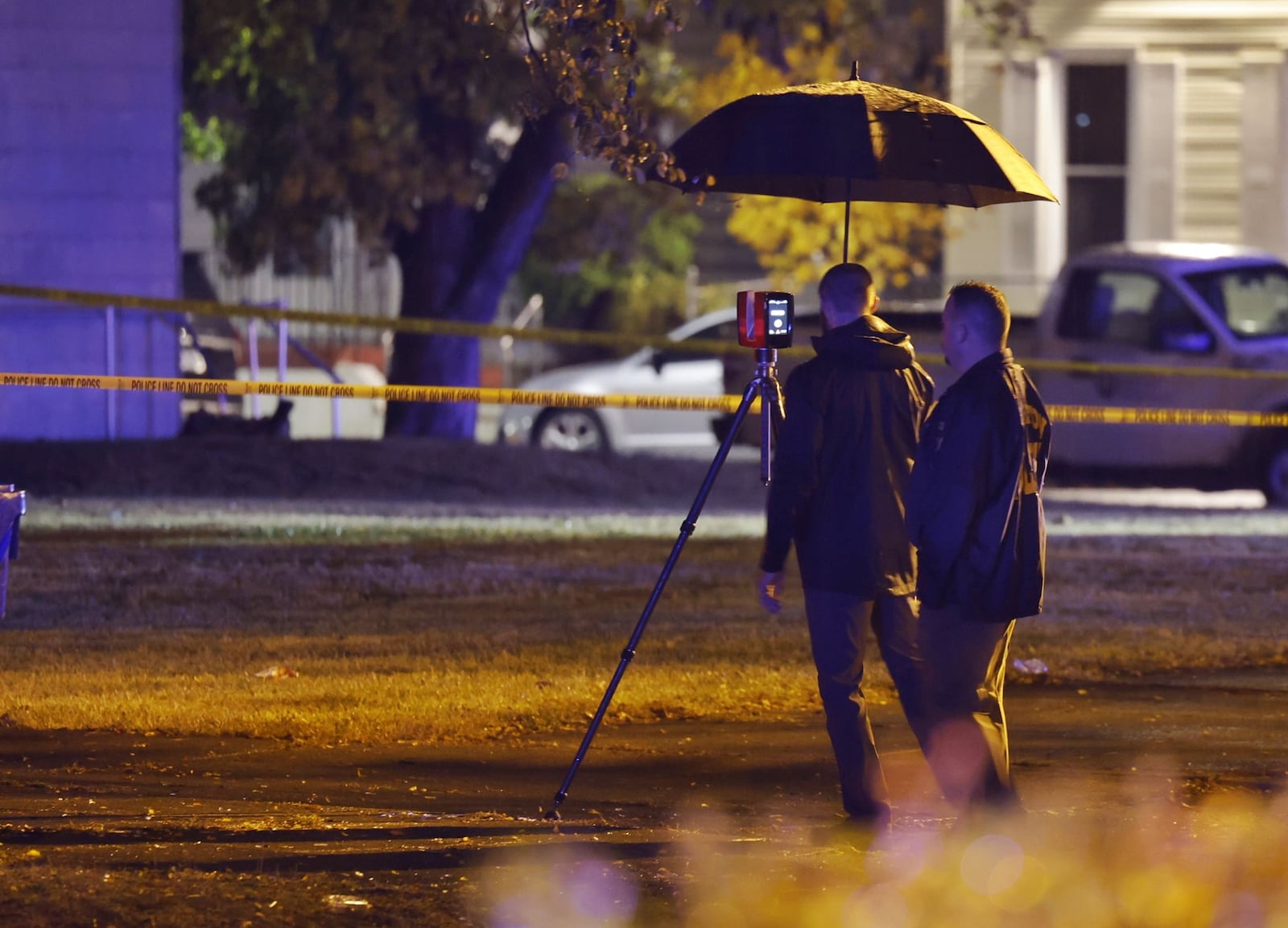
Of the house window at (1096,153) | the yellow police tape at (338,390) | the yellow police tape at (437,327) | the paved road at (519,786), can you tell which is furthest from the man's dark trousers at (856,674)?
the house window at (1096,153)

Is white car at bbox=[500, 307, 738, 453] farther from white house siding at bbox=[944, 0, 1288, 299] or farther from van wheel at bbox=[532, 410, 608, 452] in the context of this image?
white house siding at bbox=[944, 0, 1288, 299]

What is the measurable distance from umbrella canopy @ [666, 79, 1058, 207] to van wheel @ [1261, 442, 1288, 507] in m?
10.5

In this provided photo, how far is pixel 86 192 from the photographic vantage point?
16.0m

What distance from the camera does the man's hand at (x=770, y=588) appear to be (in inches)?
→ 231

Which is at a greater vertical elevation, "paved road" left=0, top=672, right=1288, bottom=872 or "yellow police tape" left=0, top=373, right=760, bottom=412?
"yellow police tape" left=0, top=373, right=760, bottom=412

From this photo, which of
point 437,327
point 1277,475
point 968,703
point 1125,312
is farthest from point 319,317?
point 968,703

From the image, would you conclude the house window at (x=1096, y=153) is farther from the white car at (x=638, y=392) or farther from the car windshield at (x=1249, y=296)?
the car windshield at (x=1249, y=296)

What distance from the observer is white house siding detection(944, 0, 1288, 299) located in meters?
23.7

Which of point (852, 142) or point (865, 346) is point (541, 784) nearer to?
point (865, 346)

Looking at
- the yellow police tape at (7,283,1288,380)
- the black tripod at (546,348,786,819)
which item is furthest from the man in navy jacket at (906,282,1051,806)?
the yellow police tape at (7,283,1288,380)

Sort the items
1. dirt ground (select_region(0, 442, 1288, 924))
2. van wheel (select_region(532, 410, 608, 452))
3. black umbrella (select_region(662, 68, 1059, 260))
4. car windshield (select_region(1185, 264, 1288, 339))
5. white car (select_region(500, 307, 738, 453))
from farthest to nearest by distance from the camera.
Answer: white car (select_region(500, 307, 738, 453))
van wheel (select_region(532, 410, 608, 452))
car windshield (select_region(1185, 264, 1288, 339))
black umbrella (select_region(662, 68, 1059, 260))
dirt ground (select_region(0, 442, 1288, 924))

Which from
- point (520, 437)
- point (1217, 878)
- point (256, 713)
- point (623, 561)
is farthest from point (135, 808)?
point (520, 437)

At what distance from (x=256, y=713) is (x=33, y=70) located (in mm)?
9731

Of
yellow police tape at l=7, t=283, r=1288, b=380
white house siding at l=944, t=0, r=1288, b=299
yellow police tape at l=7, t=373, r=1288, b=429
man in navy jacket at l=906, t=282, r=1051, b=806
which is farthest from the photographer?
white house siding at l=944, t=0, r=1288, b=299
